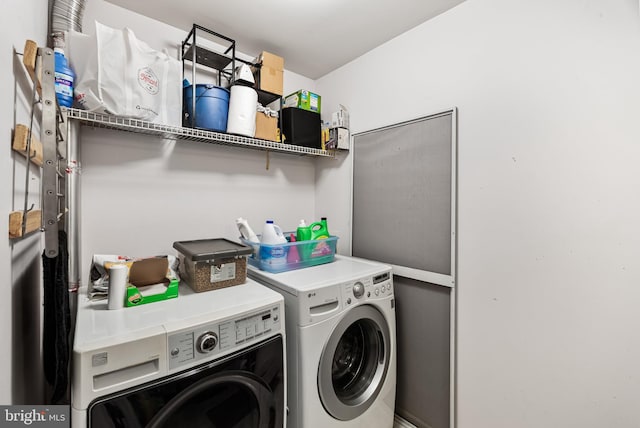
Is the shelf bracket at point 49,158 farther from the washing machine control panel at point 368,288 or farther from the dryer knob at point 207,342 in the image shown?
the washing machine control panel at point 368,288

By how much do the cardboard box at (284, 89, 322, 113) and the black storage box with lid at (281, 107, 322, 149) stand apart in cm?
6

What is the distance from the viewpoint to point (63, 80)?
4.02 ft

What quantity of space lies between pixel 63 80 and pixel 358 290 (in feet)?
5.60

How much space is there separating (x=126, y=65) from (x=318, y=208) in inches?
66.6

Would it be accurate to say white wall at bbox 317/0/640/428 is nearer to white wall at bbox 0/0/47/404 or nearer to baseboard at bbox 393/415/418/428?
baseboard at bbox 393/415/418/428

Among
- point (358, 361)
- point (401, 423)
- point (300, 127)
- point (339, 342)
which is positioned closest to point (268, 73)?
point (300, 127)

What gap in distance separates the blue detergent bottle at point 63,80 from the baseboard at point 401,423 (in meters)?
2.56

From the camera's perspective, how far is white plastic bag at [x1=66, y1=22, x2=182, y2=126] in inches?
49.5

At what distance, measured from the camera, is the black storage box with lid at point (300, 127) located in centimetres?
207

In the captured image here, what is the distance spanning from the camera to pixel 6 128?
0.73 metres

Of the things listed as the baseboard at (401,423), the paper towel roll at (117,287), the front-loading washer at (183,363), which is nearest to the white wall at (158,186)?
the front-loading washer at (183,363)

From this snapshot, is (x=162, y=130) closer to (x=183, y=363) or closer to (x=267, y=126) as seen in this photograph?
(x=267, y=126)

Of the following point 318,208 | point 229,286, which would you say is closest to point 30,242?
point 229,286

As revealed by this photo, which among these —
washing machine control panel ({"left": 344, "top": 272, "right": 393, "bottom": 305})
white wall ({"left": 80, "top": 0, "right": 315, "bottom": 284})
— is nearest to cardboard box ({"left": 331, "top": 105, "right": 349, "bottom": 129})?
white wall ({"left": 80, "top": 0, "right": 315, "bottom": 284})
